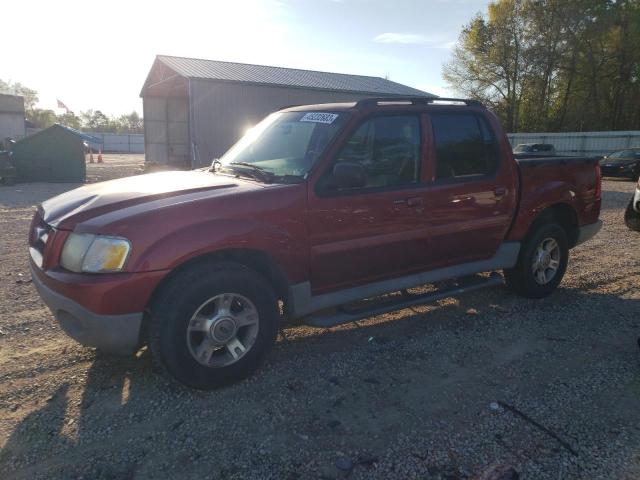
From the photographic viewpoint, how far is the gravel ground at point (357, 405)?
2672mm

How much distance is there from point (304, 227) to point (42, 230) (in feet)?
6.19

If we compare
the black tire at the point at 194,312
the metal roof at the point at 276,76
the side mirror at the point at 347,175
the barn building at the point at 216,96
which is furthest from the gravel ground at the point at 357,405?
the metal roof at the point at 276,76

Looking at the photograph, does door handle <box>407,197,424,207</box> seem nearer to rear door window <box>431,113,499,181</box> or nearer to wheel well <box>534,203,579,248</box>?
rear door window <box>431,113,499,181</box>

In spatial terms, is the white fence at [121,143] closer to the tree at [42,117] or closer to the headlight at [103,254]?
the tree at [42,117]

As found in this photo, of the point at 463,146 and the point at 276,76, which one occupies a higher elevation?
the point at 276,76

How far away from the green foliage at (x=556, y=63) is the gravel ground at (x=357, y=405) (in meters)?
40.8

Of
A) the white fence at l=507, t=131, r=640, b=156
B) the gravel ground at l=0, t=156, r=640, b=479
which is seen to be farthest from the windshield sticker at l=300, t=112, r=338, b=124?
the white fence at l=507, t=131, r=640, b=156

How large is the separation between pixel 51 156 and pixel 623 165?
79.4 ft

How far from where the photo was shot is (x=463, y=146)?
15.1 ft

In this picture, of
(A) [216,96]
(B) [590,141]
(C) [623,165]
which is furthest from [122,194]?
(B) [590,141]

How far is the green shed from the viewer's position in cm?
1822

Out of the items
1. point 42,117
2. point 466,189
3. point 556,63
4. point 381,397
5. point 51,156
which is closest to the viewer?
point 381,397

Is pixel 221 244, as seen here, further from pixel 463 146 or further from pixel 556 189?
pixel 556 189

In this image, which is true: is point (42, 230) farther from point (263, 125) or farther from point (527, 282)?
point (527, 282)
